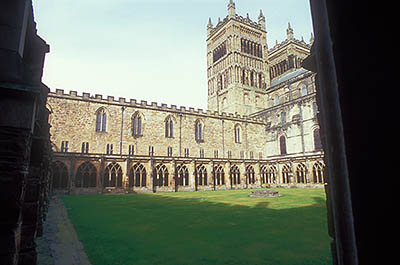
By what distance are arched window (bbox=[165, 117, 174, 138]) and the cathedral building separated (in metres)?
0.12

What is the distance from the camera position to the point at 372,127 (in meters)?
1.05

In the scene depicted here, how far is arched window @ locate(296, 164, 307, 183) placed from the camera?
1041 inches

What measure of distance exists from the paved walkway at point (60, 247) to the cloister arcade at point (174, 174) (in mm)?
14235

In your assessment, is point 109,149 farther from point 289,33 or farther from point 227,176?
point 289,33

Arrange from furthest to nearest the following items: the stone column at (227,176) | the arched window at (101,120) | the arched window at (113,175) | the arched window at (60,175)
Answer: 1. the stone column at (227,176)
2. the arched window at (101,120)
3. the arched window at (113,175)
4. the arched window at (60,175)

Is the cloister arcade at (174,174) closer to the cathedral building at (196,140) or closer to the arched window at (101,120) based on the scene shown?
the cathedral building at (196,140)

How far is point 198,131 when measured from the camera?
3038cm

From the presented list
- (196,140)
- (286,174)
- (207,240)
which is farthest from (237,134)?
(207,240)

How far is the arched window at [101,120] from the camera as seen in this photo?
2472cm

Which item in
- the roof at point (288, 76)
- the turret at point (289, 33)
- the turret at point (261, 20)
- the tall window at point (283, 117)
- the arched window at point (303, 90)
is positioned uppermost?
the turret at point (261, 20)

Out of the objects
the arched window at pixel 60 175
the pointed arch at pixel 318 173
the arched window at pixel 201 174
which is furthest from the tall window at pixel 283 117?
the arched window at pixel 60 175

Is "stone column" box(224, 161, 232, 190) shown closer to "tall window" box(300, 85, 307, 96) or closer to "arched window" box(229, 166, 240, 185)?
"arched window" box(229, 166, 240, 185)

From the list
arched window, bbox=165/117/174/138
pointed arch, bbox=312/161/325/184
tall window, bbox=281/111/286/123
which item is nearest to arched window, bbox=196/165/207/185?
arched window, bbox=165/117/174/138

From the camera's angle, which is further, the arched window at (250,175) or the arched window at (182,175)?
the arched window at (250,175)
